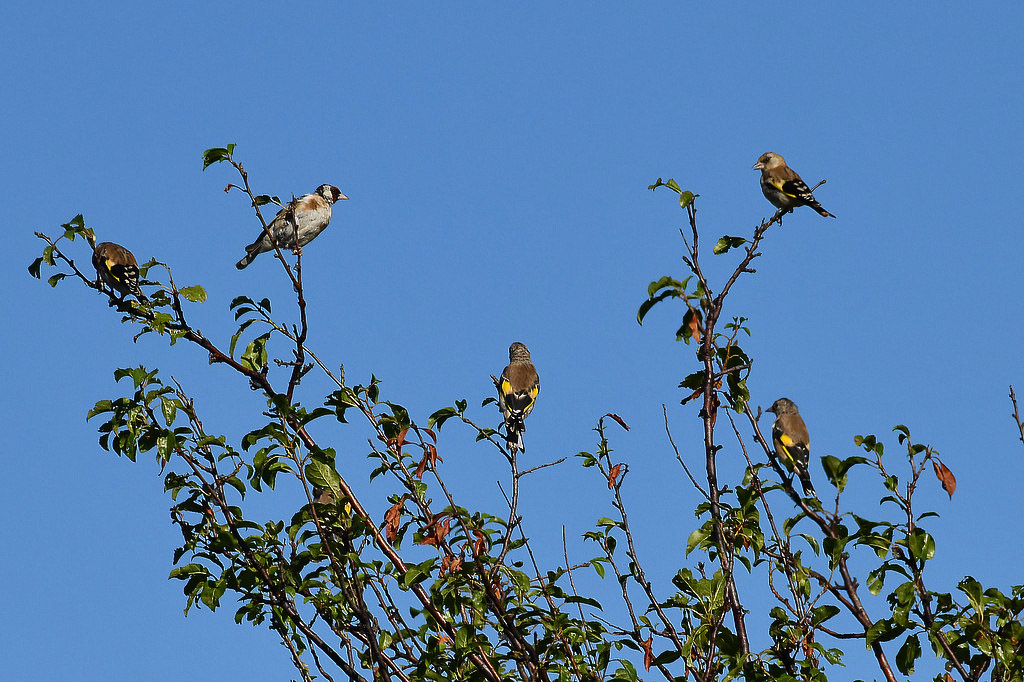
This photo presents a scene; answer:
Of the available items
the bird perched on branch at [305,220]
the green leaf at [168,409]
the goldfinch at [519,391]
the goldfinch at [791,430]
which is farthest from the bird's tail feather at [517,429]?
the green leaf at [168,409]

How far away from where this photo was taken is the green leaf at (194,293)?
5000 mm

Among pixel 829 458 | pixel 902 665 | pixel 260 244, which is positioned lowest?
pixel 902 665

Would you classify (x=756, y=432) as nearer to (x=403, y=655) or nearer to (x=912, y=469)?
(x=912, y=469)

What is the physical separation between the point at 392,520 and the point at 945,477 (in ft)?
8.70

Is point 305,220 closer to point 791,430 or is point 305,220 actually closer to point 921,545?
point 791,430

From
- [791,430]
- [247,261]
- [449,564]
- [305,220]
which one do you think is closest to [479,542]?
[449,564]

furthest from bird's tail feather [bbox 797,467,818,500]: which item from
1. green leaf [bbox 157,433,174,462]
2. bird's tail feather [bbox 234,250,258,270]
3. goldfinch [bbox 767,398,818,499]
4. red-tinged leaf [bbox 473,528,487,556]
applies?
bird's tail feather [bbox 234,250,258,270]

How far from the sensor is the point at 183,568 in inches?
181

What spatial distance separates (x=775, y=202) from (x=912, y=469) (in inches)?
248

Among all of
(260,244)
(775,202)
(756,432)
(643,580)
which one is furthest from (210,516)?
(775,202)

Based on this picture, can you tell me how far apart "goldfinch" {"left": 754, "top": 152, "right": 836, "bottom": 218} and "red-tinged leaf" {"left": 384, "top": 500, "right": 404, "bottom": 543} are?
5380 millimetres

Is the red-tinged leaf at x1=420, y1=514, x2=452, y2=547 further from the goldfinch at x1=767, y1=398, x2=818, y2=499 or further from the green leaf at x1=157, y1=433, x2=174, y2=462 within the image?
the goldfinch at x1=767, y1=398, x2=818, y2=499

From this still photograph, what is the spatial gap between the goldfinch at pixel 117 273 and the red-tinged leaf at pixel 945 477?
156 inches

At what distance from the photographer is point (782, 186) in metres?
9.92
